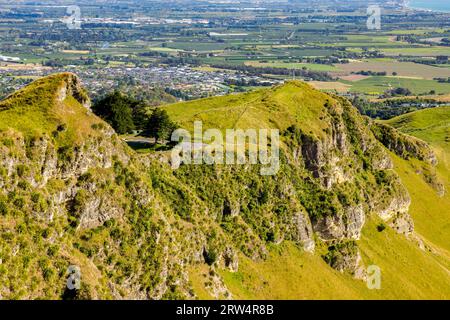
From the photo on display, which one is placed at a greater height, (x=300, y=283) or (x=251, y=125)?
(x=251, y=125)

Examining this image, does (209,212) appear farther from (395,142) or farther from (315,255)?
(395,142)

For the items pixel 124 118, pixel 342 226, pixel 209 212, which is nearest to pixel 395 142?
pixel 342 226

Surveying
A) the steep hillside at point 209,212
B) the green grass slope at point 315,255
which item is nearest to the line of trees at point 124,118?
the steep hillside at point 209,212

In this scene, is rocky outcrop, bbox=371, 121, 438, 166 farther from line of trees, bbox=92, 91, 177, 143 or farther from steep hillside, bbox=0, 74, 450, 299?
line of trees, bbox=92, 91, 177, 143

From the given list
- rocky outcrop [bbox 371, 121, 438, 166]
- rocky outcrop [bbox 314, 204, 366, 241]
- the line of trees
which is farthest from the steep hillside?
rocky outcrop [bbox 371, 121, 438, 166]
